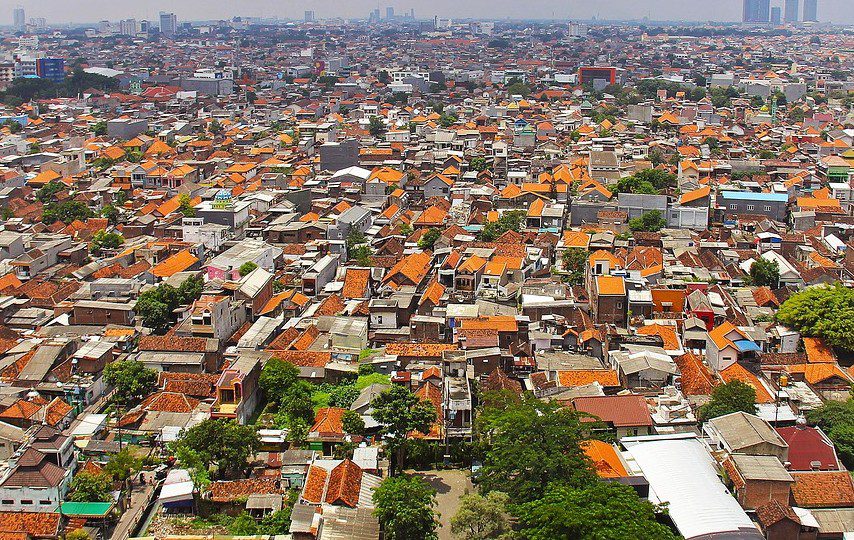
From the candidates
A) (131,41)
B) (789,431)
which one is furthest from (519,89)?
(131,41)

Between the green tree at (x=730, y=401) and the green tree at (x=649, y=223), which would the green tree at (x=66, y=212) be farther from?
the green tree at (x=730, y=401)

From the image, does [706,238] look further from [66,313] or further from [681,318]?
[66,313]

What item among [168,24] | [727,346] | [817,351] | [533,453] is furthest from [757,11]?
[533,453]

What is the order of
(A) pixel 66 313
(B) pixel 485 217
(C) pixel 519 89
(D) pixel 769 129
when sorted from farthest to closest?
(C) pixel 519 89 < (D) pixel 769 129 < (B) pixel 485 217 < (A) pixel 66 313

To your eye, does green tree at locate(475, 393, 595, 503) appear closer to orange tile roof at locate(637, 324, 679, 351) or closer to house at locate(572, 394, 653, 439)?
house at locate(572, 394, 653, 439)

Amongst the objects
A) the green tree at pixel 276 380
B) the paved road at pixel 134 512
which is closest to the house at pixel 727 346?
the green tree at pixel 276 380

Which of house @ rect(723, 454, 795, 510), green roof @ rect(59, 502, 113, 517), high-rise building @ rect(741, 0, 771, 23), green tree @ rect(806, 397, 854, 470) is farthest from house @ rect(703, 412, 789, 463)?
high-rise building @ rect(741, 0, 771, 23)
